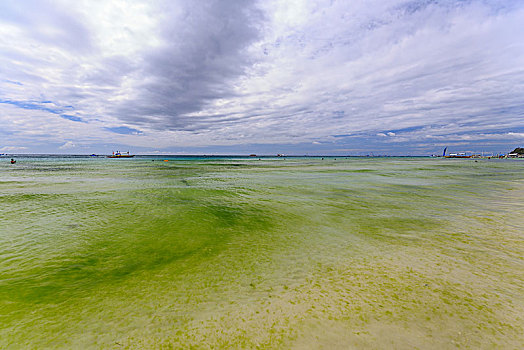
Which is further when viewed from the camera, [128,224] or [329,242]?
[128,224]

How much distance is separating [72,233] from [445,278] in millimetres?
12746

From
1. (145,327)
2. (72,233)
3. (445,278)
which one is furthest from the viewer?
(72,233)

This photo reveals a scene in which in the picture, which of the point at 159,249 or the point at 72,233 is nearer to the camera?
the point at 159,249

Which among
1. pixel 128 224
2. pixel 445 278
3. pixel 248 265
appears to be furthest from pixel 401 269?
pixel 128 224

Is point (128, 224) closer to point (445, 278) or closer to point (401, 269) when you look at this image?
point (401, 269)

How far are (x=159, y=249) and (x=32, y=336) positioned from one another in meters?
3.85

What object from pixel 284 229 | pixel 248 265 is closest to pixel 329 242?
pixel 284 229

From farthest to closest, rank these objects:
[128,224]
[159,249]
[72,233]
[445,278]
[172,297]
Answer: [128,224] → [72,233] → [159,249] → [445,278] → [172,297]

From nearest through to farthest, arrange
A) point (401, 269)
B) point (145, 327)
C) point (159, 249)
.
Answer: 1. point (145, 327)
2. point (401, 269)
3. point (159, 249)

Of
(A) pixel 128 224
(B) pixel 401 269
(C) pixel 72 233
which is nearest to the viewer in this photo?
(B) pixel 401 269

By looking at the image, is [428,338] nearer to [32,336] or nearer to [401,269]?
[401,269]

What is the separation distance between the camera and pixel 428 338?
11.6 ft

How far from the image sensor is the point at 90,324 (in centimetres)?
402

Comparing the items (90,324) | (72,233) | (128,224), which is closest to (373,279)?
(90,324)
